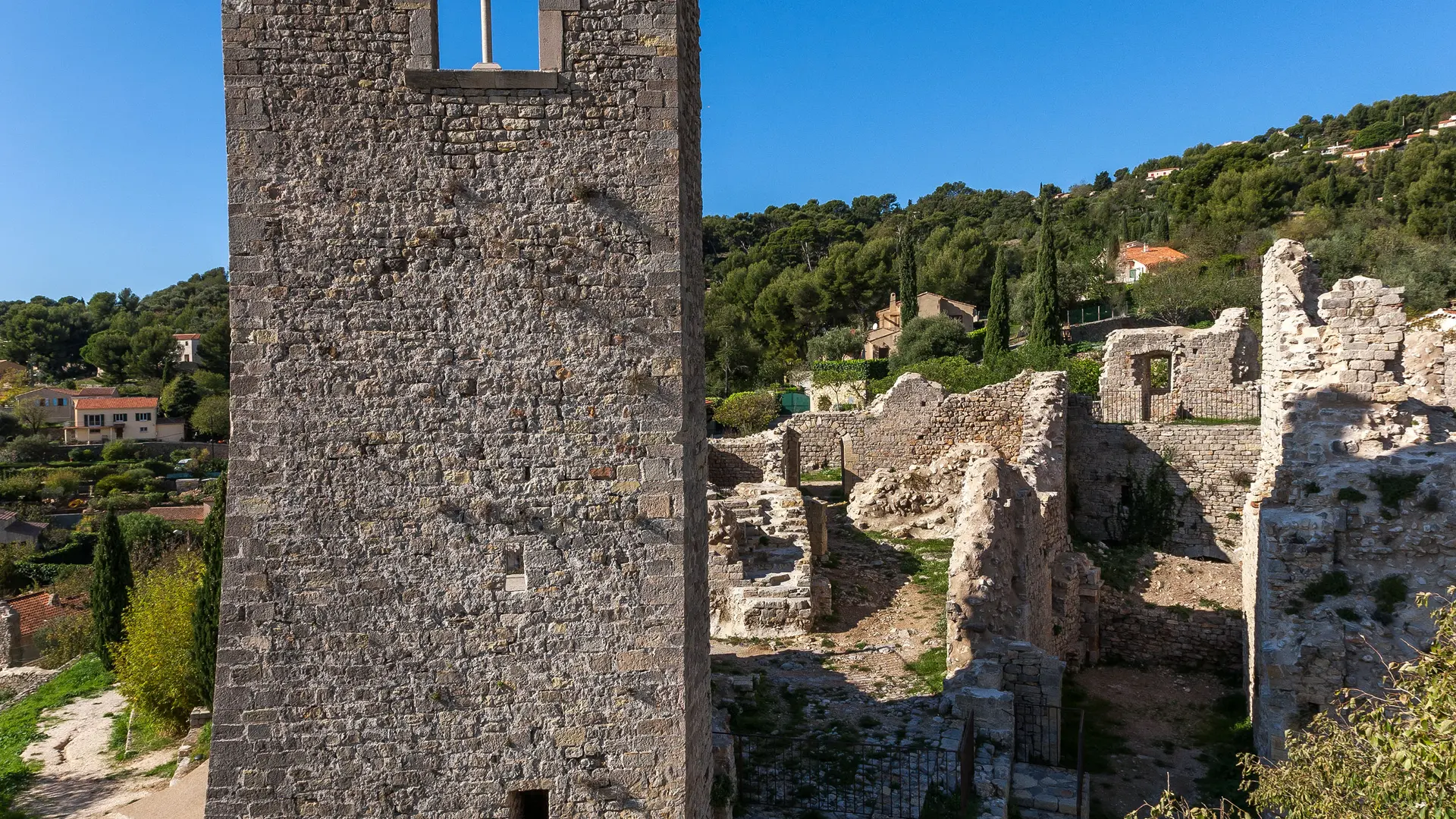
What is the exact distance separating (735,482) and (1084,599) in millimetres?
8851

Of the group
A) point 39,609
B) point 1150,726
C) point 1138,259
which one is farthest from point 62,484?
point 1138,259

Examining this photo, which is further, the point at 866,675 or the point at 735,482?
the point at 735,482

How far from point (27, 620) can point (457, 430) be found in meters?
28.4

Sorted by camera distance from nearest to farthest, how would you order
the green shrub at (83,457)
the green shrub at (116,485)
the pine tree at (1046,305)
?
the pine tree at (1046,305) → the green shrub at (116,485) → the green shrub at (83,457)

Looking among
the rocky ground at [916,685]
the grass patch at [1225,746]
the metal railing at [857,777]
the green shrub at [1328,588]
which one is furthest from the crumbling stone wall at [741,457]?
the green shrub at [1328,588]

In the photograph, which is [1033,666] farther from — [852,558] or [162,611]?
[162,611]

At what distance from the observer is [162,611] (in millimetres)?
14352

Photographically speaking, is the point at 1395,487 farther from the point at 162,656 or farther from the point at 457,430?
the point at 162,656

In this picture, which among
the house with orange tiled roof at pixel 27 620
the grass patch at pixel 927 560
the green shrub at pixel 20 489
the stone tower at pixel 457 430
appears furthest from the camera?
the green shrub at pixel 20 489

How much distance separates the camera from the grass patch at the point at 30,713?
39.9ft

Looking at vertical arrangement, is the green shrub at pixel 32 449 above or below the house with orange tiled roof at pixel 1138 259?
below

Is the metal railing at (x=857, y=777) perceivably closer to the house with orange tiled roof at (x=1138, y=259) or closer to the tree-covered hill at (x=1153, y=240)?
the tree-covered hill at (x=1153, y=240)

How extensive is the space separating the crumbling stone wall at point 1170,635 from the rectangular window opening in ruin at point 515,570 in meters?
10.5

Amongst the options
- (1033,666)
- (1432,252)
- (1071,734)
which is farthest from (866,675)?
(1432,252)
